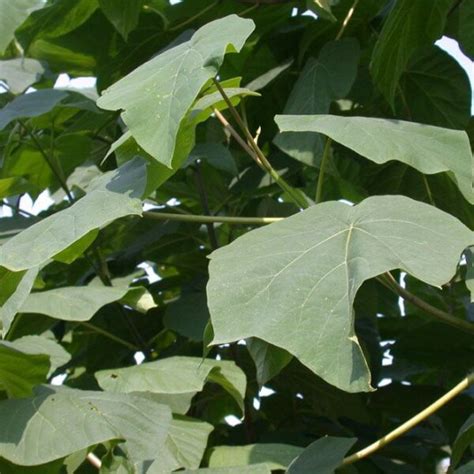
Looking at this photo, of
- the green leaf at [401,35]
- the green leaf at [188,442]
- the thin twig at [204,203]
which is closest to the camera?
the green leaf at [188,442]

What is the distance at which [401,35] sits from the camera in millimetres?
1425

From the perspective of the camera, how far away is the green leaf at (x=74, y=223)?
99 centimetres

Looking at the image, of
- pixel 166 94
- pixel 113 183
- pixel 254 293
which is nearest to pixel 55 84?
pixel 113 183

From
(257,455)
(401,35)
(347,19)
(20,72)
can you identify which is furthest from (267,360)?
(20,72)

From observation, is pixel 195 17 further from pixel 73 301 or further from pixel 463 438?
pixel 463 438

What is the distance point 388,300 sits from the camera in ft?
6.45

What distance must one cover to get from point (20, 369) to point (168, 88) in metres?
0.40

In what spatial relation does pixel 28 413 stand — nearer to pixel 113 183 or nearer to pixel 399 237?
pixel 113 183

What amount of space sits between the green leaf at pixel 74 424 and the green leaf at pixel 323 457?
144 millimetres

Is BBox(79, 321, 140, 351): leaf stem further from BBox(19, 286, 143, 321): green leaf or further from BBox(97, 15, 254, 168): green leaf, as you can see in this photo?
BBox(97, 15, 254, 168): green leaf

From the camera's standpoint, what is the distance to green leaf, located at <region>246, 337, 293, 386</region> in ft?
3.96

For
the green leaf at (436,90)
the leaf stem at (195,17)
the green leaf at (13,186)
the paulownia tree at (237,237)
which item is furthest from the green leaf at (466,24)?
the green leaf at (13,186)

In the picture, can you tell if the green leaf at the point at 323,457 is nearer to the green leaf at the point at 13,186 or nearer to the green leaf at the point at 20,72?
the green leaf at the point at 13,186

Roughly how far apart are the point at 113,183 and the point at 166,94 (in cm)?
16
